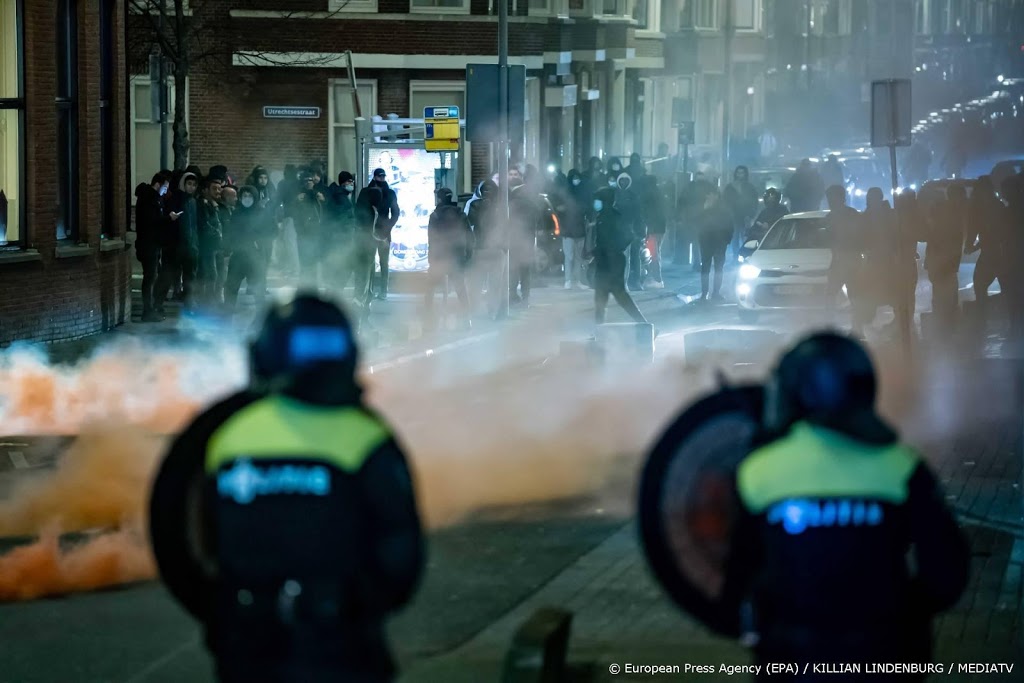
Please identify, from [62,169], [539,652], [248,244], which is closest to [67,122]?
[62,169]

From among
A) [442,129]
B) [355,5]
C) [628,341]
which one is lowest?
[628,341]

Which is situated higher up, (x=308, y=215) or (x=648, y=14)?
(x=648, y=14)

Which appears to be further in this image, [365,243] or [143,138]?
[143,138]

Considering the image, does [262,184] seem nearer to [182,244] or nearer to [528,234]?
[528,234]

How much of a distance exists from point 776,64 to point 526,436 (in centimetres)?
5588

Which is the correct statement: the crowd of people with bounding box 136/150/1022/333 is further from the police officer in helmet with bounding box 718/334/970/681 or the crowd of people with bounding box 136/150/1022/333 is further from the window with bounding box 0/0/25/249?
the police officer in helmet with bounding box 718/334/970/681

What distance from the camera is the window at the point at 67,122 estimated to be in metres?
20.6

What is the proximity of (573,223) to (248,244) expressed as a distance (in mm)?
5688

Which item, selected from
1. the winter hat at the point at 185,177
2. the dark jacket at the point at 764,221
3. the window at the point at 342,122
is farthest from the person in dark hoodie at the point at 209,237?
the window at the point at 342,122

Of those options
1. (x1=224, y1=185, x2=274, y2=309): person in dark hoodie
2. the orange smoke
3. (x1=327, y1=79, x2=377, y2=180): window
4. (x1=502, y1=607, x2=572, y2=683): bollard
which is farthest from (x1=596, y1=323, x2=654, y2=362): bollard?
(x1=327, y1=79, x2=377, y2=180): window

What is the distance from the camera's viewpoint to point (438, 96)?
39.3 m

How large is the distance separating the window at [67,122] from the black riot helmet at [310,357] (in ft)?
57.1

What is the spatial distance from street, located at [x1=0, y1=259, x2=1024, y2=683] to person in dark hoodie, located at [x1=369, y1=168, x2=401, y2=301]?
4.56 meters

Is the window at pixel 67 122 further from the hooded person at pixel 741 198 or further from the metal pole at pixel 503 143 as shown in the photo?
the hooded person at pixel 741 198
